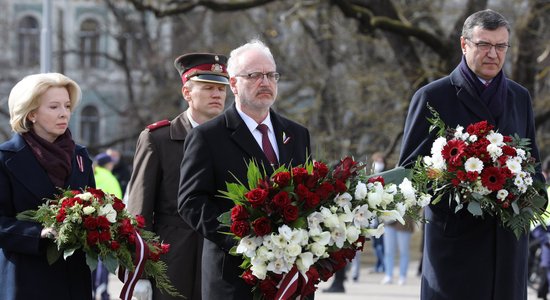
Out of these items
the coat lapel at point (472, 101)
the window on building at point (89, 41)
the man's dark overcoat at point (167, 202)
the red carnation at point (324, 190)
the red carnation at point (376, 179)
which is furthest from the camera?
the window on building at point (89, 41)

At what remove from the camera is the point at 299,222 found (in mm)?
5223

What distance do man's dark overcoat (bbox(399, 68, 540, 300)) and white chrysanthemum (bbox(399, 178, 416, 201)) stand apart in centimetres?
74

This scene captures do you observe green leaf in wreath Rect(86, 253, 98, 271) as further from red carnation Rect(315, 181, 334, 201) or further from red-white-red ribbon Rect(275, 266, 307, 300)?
red carnation Rect(315, 181, 334, 201)

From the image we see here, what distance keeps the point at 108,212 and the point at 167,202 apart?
1055mm

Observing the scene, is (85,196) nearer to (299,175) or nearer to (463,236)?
(299,175)

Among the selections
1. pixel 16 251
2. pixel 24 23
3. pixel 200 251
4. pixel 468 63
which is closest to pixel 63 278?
pixel 16 251

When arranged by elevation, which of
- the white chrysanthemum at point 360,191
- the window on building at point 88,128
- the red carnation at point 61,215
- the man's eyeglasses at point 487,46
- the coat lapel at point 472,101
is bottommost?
the window on building at point 88,128

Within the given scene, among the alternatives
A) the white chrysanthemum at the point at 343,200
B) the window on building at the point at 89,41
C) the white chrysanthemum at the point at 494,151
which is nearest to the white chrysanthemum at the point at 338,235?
the white chrysanthemum at the point at 343,200

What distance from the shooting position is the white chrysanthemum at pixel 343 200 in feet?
17.5

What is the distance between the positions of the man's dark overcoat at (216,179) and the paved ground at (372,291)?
935cm

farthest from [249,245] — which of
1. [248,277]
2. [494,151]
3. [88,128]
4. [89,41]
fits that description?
[88,128]

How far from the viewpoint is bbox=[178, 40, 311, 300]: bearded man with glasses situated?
5.59 meters

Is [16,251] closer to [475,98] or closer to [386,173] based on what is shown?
[386,173]

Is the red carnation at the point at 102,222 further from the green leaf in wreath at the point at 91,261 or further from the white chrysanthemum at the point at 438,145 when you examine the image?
the white chrysanthemum at the point at 438,145
